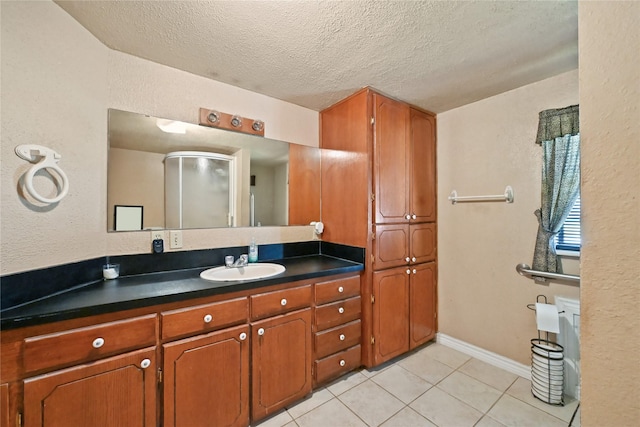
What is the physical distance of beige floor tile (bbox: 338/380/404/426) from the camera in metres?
1.53

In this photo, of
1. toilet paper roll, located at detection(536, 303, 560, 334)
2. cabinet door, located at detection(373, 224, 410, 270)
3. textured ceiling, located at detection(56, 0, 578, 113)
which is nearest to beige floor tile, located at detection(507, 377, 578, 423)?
toilet paper roll, located at detection(536, 303, 560, 334)

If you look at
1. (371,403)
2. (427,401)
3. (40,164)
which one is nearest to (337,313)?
(371,403)

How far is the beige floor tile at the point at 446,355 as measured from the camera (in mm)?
2092

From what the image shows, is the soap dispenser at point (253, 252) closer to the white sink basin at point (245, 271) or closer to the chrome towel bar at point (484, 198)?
the white sink basin at point (245, 271)

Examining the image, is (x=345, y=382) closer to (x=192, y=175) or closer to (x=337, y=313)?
(x=337, y=313)

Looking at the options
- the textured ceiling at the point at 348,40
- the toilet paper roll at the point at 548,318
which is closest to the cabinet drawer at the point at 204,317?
the textured ceiling at the point at 348,40

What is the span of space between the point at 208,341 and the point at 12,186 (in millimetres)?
1082

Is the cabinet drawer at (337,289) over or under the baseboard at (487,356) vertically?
over

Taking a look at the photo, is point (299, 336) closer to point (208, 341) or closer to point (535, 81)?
point (208, 341)

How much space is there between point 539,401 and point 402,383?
884 mm

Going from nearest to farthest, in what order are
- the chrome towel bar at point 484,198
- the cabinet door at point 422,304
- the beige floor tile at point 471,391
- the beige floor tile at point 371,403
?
1. the beige floor tile at point 371,403
2. the beige floor tile at point 471,391
3. the chrome towel bar at point 484,198
4. the cabinet door at point 422,304

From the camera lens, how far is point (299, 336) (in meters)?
1.59

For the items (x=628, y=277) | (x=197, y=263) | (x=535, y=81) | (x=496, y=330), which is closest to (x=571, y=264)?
(x=496, y=330)

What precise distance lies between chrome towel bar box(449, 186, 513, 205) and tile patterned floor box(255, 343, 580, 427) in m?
1.39
